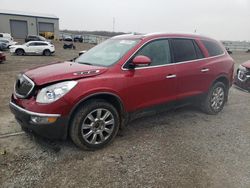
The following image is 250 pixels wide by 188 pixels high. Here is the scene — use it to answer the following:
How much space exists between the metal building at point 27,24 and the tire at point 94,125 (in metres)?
46.8

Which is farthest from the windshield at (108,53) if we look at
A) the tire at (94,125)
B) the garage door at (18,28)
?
the garage door at (18,28)

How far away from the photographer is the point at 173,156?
11.2 ft

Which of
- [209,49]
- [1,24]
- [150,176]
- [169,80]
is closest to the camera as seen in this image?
Result: [150,176]

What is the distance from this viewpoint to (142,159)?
3.31 meters

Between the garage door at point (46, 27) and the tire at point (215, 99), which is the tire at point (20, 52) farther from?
the garage door at point (46, 27)

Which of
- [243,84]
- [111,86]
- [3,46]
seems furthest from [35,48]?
[111,86]

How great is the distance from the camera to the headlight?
305 cm

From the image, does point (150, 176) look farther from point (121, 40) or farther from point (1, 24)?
point (1, 24)

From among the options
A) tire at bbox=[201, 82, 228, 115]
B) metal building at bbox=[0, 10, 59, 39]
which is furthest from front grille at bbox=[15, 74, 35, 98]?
metal building at bbox=[0, 10, 59, 39]

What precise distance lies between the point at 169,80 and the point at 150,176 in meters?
1.84

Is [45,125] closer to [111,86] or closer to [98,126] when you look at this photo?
[98,126]

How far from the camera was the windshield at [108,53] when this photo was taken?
3805mm

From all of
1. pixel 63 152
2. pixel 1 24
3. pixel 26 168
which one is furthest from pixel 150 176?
pixel 1 24

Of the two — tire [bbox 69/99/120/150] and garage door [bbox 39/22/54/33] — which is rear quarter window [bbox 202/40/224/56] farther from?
garage door [bbox 39/22/54/33]
